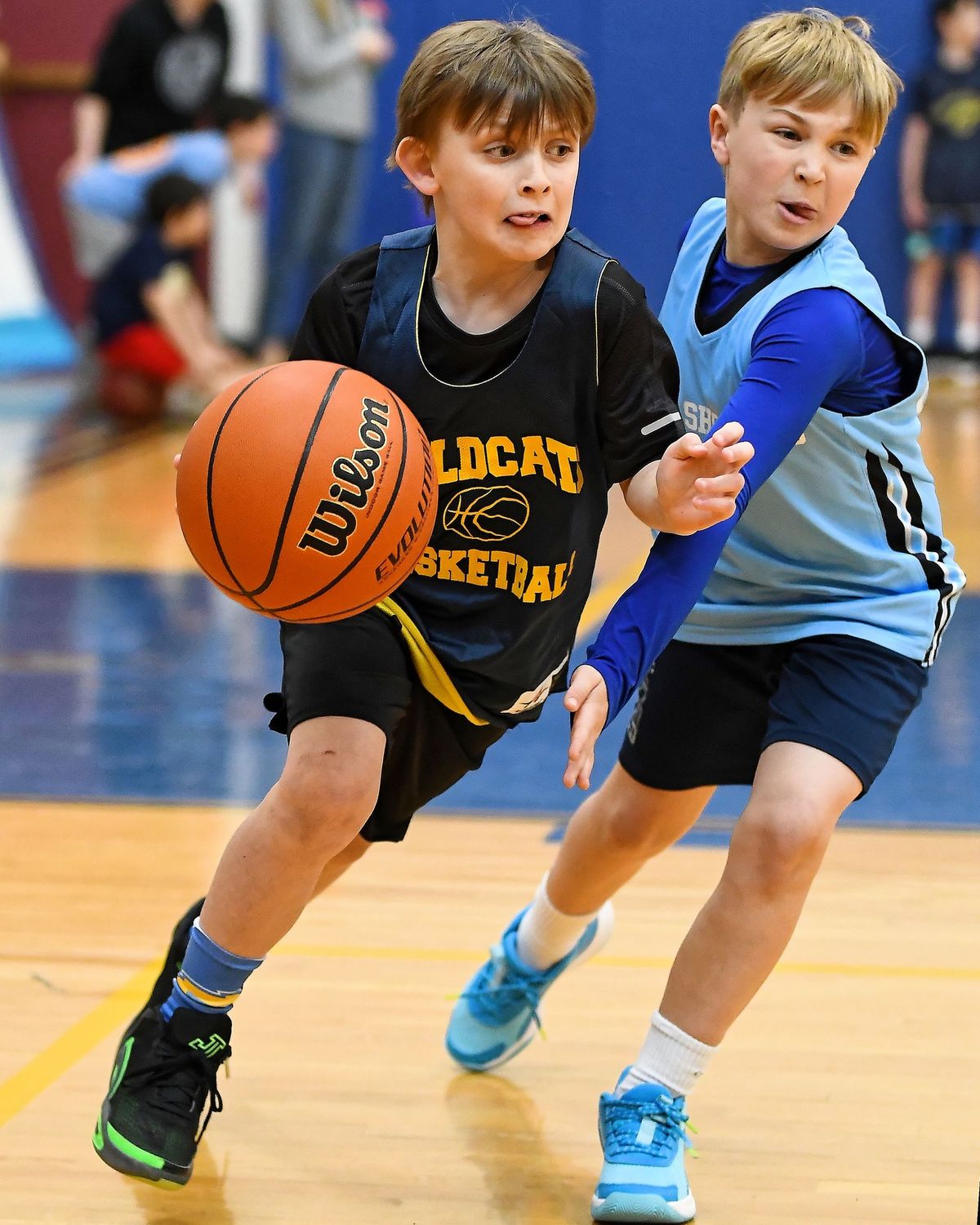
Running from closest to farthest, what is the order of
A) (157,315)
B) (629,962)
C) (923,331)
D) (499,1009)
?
1. (499,1009)
2. (629,962)
3. (157,315)
4. (923,331)

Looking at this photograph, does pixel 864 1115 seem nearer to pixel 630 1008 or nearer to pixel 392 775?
pixel 630 1008

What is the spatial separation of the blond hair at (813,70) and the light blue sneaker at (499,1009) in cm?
115

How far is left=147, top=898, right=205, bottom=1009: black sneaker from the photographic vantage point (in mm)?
2215

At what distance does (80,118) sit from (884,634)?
7.33 meters

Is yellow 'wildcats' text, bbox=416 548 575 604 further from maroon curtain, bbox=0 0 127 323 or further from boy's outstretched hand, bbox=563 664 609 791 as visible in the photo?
maroon curtain, bbox=0 0 127 323

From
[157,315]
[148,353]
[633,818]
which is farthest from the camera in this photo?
[148,353]

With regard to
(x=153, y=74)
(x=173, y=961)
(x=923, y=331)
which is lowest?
(x=923, y=331)

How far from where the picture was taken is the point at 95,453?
7.57 meters

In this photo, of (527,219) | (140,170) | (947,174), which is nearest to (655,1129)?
(527,219)

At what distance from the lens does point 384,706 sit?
2096 mm

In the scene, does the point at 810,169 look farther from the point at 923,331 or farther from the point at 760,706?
the point at 923,331

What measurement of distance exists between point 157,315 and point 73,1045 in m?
6.13

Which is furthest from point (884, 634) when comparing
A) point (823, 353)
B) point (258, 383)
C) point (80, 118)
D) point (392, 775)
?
point (80, 118)

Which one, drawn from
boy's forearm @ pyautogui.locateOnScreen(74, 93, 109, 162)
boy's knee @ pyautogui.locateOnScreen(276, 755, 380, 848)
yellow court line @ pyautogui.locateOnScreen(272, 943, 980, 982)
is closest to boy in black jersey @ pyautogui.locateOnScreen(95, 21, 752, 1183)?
boy's knee @ pyautogui.locateOnScreen(276, 755, 380, 848)
